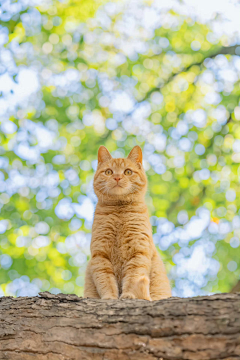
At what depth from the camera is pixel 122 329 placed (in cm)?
196

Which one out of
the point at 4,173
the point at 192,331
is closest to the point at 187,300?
the point at 192,331

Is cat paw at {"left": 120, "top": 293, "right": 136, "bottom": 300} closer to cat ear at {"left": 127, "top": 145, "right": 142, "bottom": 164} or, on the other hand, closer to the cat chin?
the cat chin

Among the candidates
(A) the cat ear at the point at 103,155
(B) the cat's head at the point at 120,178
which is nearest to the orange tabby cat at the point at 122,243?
(B) the cat's head at the point at 120,178

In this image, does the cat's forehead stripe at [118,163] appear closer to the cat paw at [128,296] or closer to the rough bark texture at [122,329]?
the cat paw at [128,296]

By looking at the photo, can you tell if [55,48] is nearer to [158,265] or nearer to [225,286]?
[158,265]

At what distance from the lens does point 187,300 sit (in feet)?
6.60

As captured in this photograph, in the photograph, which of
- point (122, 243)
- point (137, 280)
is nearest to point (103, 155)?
point (122, 243)

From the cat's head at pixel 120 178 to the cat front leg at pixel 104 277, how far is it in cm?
66

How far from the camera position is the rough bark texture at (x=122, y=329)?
176 centimetres

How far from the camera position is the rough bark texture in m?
1.76

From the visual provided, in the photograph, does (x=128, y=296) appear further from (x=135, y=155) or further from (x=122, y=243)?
(x=135, y=155)

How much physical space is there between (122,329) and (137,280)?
912mm

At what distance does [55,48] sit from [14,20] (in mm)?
853

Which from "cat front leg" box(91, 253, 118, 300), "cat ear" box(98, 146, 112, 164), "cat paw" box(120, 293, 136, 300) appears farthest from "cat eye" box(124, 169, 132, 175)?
"cat paw" box(120, 293, 136, 300)
